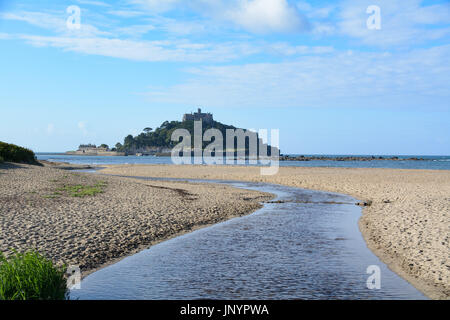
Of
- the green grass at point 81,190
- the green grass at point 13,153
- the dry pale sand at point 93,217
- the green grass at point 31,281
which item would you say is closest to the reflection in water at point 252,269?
the dry pale sand at point 93,217

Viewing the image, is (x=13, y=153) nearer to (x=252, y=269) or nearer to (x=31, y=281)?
(x=252, y=269)

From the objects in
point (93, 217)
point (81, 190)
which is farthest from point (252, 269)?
point (81, 190)

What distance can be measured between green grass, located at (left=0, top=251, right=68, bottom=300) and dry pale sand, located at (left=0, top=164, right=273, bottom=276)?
3.05 metres

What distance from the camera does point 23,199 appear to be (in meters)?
21.0

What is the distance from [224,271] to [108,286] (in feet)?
10.7

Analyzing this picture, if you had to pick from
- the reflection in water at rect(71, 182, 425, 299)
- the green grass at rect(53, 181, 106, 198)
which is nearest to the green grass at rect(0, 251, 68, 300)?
the reflection in water at rect(71, 182, 425, 299)

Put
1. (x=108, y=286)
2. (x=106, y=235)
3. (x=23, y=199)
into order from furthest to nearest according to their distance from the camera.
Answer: (x=23, y=199) < (x=106, y=235) < (x=108, y=286)

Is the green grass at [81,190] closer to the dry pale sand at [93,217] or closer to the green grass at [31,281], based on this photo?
the dry pale sand at [93,217]

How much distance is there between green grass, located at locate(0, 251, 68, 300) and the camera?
23.9 ft

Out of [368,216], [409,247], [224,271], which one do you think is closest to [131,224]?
[224,271]

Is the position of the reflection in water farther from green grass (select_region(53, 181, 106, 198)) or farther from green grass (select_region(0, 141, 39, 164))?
green grass (select_region(0, 141, 39, 164))

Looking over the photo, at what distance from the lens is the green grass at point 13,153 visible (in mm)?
41266

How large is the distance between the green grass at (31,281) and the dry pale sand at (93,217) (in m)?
3.05
